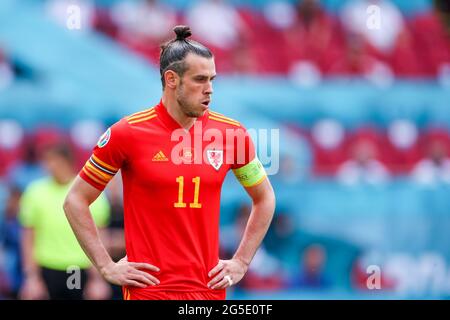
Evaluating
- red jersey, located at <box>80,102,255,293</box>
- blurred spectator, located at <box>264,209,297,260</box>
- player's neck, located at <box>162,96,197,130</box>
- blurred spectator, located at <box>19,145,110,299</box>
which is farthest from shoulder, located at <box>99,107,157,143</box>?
blurred spectator, located at <box>264,209,297,260</box>

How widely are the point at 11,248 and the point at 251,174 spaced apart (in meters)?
5.21

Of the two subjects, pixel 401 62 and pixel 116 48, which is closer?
pixel 116 48

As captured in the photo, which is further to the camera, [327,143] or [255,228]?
[327,143]

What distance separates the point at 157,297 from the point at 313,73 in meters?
9.55

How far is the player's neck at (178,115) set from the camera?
6094 mm

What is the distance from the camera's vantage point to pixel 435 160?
13.5 metres

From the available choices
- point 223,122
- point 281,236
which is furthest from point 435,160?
point 223,122

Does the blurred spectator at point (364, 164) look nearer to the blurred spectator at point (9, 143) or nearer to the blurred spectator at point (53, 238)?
the blurred spectator at point (53, 238)

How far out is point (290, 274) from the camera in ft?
36.9

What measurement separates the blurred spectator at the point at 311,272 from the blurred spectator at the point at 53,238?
2530 mm

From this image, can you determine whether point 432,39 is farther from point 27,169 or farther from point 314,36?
point 27,169

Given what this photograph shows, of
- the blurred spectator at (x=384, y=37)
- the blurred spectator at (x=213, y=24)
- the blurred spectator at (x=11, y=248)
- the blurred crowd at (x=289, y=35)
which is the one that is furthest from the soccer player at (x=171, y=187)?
the blurred spectator at (x=384, y=37)
